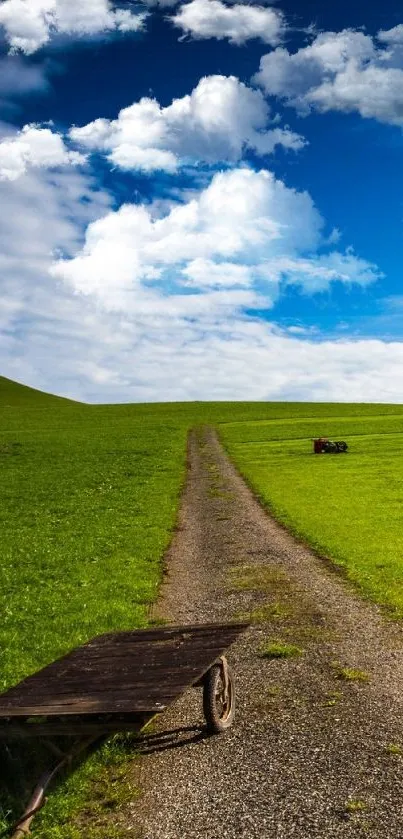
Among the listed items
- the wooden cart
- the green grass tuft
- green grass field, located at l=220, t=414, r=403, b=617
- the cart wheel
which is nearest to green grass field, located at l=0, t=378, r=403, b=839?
green grass field, located at l=220, t=414, r=403, b=617

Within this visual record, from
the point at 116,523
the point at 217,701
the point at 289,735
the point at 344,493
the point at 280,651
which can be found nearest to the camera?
the point at 289,735

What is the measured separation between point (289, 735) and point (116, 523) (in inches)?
901

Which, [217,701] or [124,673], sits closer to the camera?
[124,673]

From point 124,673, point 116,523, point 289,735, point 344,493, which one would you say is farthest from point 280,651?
point 344,493

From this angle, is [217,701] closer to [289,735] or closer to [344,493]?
[289,735]

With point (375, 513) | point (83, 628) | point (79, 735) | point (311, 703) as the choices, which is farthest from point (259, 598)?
point (375, 513)

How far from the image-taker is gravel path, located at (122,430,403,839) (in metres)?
8.19

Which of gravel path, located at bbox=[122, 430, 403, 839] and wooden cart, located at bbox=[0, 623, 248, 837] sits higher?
wooden cart, located at bbox=[0, 623, 248, 837]

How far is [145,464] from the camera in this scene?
59.9 m

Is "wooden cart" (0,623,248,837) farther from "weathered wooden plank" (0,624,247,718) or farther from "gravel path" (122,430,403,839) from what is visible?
"gravel path" (122,430,403,839)

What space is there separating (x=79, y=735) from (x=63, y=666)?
2039 millimetres

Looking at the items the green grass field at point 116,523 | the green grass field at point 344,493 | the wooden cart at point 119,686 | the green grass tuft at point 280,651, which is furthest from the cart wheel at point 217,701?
the green grass field at point 344,493

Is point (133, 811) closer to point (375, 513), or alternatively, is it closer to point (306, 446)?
point (375, 513)

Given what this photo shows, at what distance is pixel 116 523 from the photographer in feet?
107
